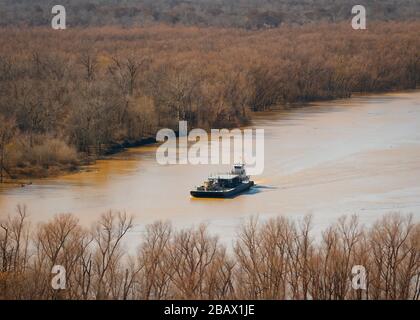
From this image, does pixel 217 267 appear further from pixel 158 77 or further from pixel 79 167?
pixel 158 77

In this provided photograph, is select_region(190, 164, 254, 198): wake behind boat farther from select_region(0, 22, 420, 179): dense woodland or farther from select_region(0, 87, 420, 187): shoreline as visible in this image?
select_region(0, 22, 420, 179): dense woodland

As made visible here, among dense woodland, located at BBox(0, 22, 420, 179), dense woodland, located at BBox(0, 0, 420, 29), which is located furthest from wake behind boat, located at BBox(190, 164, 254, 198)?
dense woodland, located at BBox(0, 0, 420, 29)

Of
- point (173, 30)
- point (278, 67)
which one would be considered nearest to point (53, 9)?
point (173, 30)

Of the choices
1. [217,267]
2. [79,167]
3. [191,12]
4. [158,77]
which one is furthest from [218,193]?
[191,12]

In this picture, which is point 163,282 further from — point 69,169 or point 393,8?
point 393,8

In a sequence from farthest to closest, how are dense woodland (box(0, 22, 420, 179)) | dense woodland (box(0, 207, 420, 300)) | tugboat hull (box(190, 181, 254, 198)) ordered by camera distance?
1. dense woodland (box(0, 22, 420, 179))
2. tugboat hull (box(190, 181, 254, 198))
3. dense woodland (box(0, 207, 420, 300))
